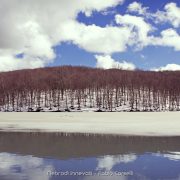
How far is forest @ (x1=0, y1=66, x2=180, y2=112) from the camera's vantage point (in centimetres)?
11112

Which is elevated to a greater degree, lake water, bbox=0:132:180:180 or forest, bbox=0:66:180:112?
forest, bbox=0:66:180:112

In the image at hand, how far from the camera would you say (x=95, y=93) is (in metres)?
128

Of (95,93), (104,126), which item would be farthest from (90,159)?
(95,93)

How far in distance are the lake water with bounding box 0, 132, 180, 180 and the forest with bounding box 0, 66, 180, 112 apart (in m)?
74.9

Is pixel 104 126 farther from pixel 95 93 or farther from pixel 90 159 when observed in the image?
pixel 95 93

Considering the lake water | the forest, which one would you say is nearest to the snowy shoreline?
the lake water

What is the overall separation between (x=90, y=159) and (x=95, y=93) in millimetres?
110460

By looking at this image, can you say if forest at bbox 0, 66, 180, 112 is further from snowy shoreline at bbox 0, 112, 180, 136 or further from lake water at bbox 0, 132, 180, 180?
lake water at bbox 0, 132, 180, 180

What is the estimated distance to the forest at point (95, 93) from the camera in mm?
111125

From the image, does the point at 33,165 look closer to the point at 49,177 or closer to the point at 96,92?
the point at 49,177

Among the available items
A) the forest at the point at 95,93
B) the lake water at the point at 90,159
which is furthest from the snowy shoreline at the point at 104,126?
the forest at the point at 95,93

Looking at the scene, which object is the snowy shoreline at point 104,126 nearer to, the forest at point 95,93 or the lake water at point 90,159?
the lake water at point 90,159

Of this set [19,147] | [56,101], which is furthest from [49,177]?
[56,101]

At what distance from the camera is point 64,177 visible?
13.5 meters
